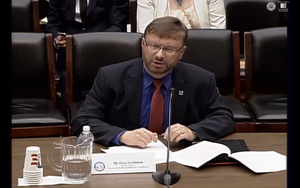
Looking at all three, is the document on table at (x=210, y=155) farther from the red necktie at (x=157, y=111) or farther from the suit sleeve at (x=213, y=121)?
the red necktie at (x=157, y=111)

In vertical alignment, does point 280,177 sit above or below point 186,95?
below

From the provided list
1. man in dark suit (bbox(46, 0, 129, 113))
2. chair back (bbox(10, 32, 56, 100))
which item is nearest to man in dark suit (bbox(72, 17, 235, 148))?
chair back (bbox(10, 32, 56, 100))

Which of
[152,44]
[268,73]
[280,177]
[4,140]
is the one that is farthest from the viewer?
[268,73]

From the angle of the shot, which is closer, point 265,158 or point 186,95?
point 265,158

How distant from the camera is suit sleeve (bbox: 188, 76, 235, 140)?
187cm

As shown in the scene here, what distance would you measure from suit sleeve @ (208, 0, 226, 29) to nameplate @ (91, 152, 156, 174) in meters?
1.98

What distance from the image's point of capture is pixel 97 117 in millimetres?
1993

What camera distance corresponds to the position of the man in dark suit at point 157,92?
197cm

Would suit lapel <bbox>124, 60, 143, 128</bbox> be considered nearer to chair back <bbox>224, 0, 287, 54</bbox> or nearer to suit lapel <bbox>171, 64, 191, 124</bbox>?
suit lapel <bbox>171, 64, 191, 124</bbox>

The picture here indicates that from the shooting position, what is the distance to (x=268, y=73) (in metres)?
2.94

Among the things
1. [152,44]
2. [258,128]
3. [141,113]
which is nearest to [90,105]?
[141,113]

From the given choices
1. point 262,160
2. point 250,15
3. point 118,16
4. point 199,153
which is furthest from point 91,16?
point 262,160

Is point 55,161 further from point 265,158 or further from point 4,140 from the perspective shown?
point 4,140

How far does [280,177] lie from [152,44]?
0.76 m
